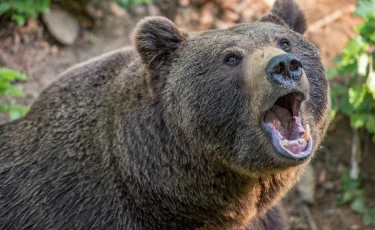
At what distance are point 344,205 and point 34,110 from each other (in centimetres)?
363

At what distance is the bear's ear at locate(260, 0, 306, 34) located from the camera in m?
4.94

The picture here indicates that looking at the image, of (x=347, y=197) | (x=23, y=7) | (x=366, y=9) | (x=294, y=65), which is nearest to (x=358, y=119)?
(x=347, y=197)

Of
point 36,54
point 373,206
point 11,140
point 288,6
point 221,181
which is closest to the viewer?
point 221,181

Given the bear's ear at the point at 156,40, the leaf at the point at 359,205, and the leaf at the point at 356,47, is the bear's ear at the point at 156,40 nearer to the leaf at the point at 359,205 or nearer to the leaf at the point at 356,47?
the leaf at the point at 356,47

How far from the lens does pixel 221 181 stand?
15.0 feet

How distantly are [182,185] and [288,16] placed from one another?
4.63 feet

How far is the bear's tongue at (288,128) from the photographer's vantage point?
164 inches

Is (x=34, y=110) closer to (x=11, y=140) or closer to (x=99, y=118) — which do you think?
(x=11, y=140)

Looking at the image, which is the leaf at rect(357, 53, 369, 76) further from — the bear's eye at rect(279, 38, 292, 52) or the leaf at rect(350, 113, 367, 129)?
the bear's eye at rect(279, 38, 292, 52)

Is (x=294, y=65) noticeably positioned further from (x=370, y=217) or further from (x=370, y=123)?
(x=370, y=217)

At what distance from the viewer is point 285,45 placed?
4.46 meters

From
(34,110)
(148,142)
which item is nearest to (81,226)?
(148,142)

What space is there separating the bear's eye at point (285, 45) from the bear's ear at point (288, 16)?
47 cm

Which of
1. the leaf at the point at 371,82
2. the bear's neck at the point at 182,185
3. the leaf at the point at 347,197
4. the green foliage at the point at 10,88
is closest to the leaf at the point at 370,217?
the leaf at the point at 347,197
